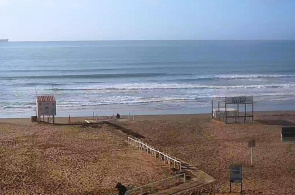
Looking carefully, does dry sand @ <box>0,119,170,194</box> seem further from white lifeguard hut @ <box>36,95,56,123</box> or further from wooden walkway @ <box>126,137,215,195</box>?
white lifeguard hut @ <box>36,95,56,123</box>

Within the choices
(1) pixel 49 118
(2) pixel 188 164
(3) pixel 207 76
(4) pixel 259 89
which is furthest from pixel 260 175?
(3) pixel 207 76

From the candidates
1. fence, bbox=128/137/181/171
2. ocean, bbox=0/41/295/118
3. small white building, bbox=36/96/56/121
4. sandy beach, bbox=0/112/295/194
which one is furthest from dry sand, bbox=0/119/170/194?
ocean, bbox=0/41/295/118

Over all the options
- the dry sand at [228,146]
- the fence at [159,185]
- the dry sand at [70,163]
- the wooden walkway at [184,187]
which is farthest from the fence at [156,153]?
the wooden walkway at [184,187]

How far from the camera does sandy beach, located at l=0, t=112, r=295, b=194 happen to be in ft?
61.8

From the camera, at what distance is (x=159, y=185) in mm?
17812

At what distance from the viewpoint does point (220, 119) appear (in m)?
33.8

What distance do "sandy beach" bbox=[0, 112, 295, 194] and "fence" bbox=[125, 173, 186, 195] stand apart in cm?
107

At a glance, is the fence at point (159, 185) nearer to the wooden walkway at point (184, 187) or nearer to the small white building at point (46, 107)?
the wooden walkway at point (184, 187)

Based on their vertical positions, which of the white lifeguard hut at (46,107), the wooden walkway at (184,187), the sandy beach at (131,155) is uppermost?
the white lifeguard hut at (46,107)

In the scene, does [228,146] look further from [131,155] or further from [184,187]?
[184,187]

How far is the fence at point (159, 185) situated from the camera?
16.9 m

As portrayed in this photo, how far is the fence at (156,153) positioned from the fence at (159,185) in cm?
222

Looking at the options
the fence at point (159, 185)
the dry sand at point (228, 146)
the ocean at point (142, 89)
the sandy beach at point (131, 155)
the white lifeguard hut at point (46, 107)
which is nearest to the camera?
the fence at point (159, 185)

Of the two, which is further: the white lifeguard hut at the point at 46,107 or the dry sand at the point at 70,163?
the white lifeguard hut at the point at 46,107
